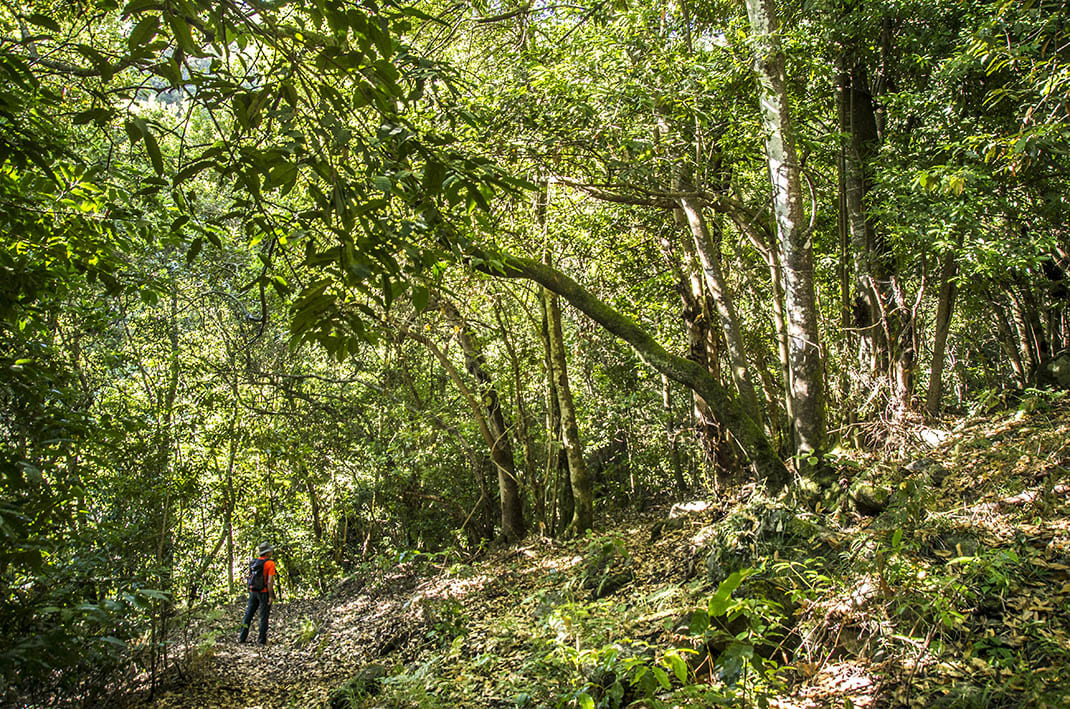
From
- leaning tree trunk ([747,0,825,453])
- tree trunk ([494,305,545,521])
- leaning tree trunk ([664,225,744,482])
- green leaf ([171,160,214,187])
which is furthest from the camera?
tree trunk ([494,305,545,521])

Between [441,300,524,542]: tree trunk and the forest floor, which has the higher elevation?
[441,300,524,542]: tree trunk

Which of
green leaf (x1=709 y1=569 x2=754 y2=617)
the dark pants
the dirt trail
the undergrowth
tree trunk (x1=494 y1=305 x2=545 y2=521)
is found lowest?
the dirt trail

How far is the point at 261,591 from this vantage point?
29.2ft

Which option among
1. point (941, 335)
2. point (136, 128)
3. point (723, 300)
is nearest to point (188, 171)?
point (136, 128)

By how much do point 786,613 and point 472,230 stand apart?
131 inches

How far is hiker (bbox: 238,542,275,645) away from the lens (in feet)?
28.9

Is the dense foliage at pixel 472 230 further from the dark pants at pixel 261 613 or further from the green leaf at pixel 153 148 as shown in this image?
the dark pants at pixel 261 613

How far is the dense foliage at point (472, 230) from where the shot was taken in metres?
2.38

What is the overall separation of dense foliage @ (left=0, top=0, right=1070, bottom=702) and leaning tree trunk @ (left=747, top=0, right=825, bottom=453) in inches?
1.1

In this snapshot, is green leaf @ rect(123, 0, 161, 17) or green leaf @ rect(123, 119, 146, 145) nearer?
green leaf @ rect(123, 0, 161, 17)

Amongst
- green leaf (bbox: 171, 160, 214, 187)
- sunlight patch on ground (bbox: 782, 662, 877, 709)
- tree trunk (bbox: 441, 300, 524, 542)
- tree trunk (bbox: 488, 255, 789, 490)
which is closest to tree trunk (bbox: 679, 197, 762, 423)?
tree trunk (bbox: 488, 255, 789, 490)

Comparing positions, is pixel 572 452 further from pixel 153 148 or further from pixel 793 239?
pixel 153 148

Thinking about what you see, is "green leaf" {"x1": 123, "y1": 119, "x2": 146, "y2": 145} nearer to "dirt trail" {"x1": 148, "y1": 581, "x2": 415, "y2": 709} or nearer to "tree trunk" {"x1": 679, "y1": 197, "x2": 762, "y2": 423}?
"dirt trail" {"x1": 148, "y1": 581, "x2": 415, "y2": 709}

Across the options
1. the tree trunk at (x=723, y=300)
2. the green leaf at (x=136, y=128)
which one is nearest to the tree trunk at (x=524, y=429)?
the tree trunk at (x=723, y=300)
